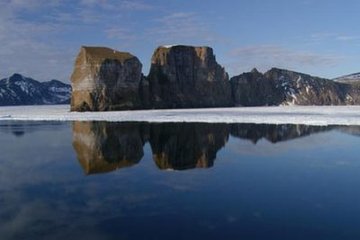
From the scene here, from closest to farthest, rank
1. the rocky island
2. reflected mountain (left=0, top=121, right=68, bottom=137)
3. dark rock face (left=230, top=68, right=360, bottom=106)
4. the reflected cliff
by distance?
the reflected cliff < reflected mountain (left=0, top=121, right=68, bottom=137) < the rocky island < dark rock face (left=230, top=68, right=360, bottom=106)

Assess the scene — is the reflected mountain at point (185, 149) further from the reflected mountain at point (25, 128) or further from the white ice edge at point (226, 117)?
the white ice edge at point (226, 117)

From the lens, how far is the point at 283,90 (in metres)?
172

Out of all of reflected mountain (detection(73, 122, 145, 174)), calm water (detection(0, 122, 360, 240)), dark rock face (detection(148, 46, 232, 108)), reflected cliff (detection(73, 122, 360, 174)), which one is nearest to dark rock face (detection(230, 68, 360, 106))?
dark rock face (detection(148, 46, 232, 108))

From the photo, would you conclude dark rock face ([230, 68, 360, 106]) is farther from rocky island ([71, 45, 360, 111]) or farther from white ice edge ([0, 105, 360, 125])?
white ice edge ([0, 105, 360, 125])

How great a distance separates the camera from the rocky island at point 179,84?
9244 cm

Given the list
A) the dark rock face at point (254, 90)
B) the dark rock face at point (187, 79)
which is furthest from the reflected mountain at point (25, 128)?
the dark rock face at point (254, 90)

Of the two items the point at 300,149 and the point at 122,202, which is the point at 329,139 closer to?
the point at 300,149

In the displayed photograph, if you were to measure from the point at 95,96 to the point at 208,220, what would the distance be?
8338cm

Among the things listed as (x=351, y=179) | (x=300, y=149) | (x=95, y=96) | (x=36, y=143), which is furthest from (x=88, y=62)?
(x=351, y=179)

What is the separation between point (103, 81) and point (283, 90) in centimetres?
9789

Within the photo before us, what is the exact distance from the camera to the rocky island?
92.4m

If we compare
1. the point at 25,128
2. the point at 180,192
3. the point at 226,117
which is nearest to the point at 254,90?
the point at 226,117

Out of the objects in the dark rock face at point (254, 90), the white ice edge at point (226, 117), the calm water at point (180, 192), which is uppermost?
the dark rock face at point (254, 90)

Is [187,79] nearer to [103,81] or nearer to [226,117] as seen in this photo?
[103,81]
